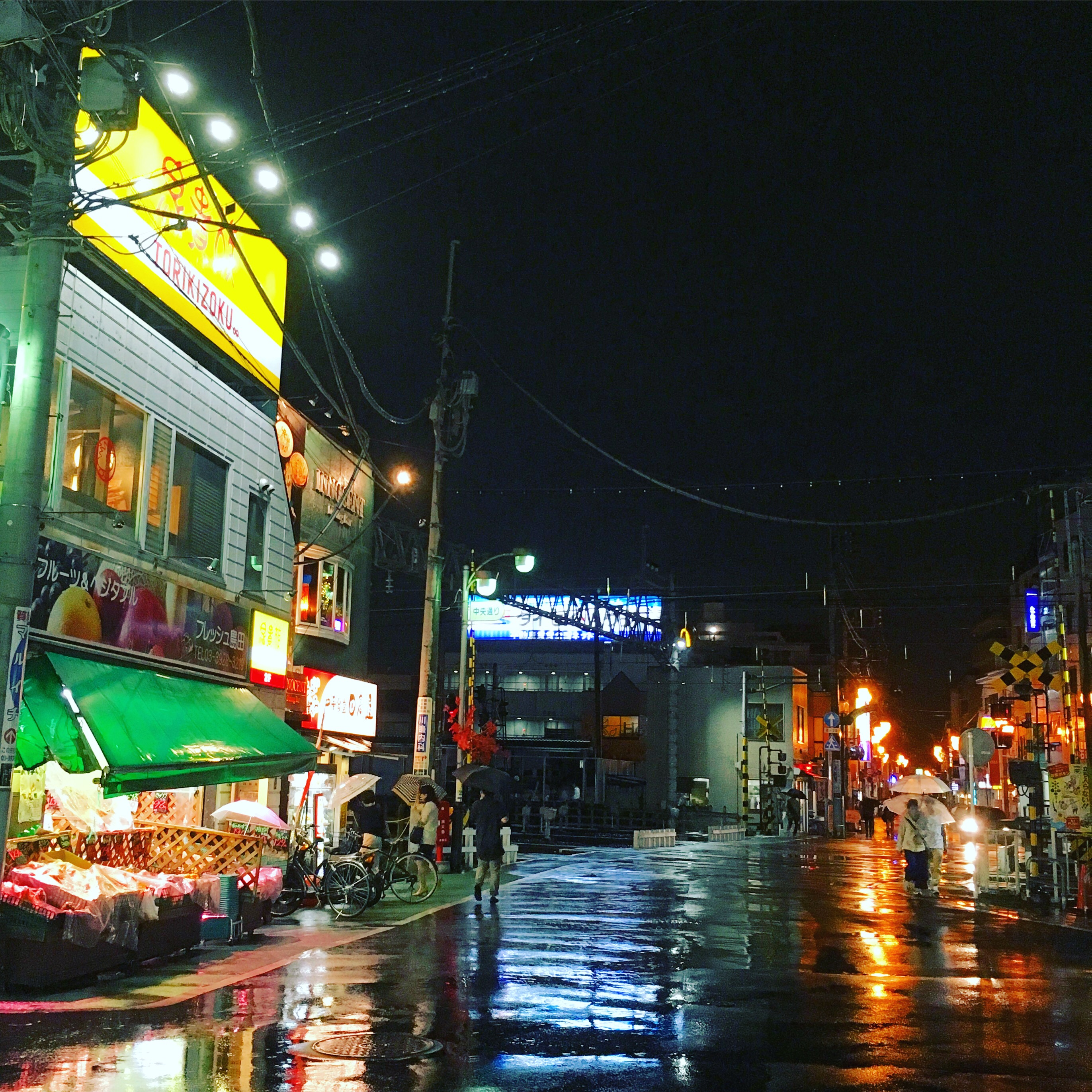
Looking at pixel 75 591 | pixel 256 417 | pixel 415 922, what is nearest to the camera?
pixel 75 591

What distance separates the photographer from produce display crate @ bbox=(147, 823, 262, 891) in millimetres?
14133

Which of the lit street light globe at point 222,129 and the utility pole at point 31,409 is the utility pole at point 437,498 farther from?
the utility pole at point 31,409

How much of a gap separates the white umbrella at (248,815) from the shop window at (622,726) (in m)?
50.7

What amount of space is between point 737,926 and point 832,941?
158cm

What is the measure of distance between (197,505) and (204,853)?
5.13 m

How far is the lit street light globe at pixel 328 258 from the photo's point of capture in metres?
16.5

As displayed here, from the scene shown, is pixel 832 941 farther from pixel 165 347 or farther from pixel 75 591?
pixel 165 347

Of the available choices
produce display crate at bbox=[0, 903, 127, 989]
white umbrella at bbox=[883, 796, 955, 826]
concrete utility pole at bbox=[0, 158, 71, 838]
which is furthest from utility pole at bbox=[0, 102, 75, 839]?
white umbrella at bbox=[883, 796, 955, 826]

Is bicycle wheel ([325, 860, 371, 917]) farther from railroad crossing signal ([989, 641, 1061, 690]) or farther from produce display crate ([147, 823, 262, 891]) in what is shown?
railroad crossing signal ([989, 641, 1061, 690])

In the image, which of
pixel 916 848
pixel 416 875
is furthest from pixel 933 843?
pixel 416 875

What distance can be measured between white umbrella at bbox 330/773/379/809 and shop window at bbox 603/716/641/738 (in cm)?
4732

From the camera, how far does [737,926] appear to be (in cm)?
1580

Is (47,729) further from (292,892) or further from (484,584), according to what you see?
(484,584)

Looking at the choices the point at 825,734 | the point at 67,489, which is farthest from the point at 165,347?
the point at 825,734
